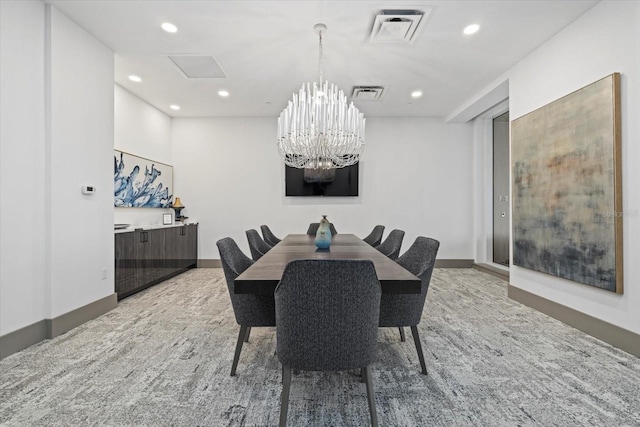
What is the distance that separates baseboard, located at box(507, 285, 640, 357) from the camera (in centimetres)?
247

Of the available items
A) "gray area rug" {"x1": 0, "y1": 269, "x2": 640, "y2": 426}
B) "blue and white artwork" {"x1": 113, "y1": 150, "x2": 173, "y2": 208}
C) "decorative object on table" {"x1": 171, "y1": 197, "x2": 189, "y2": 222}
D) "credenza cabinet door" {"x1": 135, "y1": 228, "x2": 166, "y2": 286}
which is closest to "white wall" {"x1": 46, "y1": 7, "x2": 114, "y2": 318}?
"gray area rug" {"x1": 0, "y1": 269, "x2": 640, "y2": 426}

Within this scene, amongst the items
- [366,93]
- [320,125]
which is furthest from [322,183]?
[320,125]

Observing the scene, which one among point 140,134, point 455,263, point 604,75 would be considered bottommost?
point 455,263

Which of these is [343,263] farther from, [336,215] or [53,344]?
[336,215]

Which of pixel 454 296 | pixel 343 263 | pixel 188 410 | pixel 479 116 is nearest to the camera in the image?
pixel 343 263

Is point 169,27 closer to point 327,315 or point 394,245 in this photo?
point 394,245

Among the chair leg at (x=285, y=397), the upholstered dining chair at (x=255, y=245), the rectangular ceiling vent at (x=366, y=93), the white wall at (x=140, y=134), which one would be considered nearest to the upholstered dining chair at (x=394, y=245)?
the upholstered dining chair at (x=255, y=245)

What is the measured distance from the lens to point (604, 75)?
8.98 feet

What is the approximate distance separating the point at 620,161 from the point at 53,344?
4794mm

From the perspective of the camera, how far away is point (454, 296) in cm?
413

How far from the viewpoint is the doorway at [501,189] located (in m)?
5.60

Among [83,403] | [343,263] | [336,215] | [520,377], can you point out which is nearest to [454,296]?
[520,377]

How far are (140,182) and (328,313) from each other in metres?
4.75

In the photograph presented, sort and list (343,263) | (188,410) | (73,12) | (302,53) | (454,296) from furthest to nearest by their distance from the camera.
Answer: (454,296), (302,53), (73,12), (188,410), (343,263)
